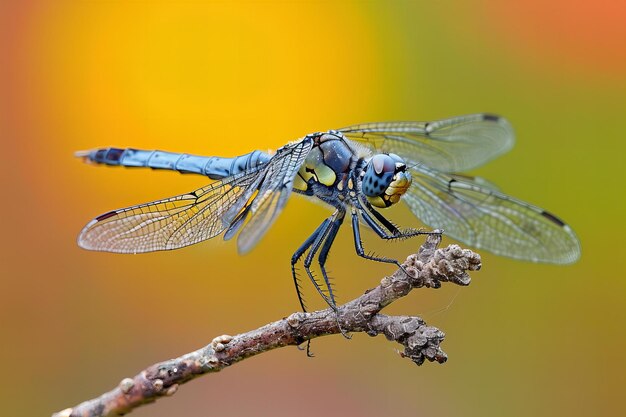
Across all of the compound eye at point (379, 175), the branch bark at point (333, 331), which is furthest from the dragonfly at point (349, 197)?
the branch bark at point (333, 331)

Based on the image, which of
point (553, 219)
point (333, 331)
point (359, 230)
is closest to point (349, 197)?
point (359, 230)

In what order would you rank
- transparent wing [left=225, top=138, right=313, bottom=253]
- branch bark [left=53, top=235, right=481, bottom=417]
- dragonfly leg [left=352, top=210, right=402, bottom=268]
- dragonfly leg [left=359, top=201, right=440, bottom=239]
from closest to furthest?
branch bark [left=53, top=235, right=481, bottom=417] → transparent wing [left=225, top=138, right=313, bottom=253] → dragonfly leg [left=359, top=201, right=440, bottom=239] → dragonfly leg [left=352, top=210, right=402, bottom=268]

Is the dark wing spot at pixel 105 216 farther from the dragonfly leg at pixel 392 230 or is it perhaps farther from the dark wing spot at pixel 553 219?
the dark wing spot at pixel 553 219

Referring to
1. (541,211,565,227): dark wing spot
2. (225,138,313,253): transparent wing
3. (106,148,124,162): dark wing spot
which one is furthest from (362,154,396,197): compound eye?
(106,148,124,162): dark wing spot

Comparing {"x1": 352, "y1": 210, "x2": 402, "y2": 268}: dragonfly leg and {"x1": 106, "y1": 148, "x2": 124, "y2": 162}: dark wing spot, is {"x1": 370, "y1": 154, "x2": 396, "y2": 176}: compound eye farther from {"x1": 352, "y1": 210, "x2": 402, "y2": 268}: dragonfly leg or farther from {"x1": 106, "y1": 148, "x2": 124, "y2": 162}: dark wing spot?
{"x1": 106, "y1": 148, "x2": 124, "y2": 162}: dark wing spot

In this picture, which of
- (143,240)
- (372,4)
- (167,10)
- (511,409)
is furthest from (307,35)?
(511,409)

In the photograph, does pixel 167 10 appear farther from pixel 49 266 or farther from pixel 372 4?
pixel 49 266

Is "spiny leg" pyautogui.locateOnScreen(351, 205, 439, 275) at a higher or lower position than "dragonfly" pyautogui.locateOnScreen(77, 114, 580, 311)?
lower
